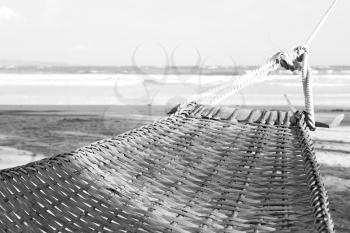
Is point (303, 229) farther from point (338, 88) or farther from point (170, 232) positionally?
point (338, 88)

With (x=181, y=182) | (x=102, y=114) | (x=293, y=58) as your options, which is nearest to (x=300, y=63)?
(x=293, y=58)

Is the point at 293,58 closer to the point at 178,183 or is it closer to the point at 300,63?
the point at 300,63

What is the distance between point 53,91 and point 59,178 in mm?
13093

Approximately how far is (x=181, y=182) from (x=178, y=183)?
12mm

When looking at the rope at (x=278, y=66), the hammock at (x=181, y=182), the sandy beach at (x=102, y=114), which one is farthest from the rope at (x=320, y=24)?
the sandy beach at (x=102, y=114)

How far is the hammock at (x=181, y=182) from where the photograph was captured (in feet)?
5.27

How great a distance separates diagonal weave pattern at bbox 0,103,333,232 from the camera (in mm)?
1606

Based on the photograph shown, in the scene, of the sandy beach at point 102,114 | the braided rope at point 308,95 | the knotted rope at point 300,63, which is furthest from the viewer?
the sandy beach at point 102,114

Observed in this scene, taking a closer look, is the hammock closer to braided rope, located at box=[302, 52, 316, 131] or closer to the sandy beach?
braided rope, located at box=[302, 52, 316, 131]

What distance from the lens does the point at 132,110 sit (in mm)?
9930

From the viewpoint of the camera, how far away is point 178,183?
1.92 m

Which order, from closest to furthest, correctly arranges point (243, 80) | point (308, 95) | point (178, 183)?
1. point (178, 183)
2. point (308, 95)
3. point (243, 80)

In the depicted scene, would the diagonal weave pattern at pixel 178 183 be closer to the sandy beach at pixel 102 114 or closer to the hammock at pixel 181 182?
the hammock at pixel 181 182

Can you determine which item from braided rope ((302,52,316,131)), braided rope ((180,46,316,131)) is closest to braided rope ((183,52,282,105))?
braided rope ((180,46,316,131))
